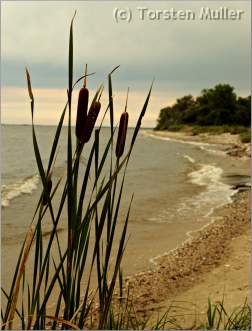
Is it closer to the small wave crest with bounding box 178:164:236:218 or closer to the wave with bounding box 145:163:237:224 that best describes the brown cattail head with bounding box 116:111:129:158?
the wave with bounding box 145:163:237:224

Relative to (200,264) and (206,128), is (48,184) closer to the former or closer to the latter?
(200,264)

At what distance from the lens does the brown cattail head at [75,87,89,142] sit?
3.33 ft

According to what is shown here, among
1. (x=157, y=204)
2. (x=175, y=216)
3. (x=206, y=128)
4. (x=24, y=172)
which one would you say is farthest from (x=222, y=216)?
(x=206, y=128)

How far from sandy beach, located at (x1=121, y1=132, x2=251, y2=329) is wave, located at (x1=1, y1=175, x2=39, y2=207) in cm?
493

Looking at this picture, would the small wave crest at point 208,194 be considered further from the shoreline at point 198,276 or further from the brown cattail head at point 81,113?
the brown cattail head at point 81,113

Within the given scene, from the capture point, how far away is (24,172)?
15812 millimetres

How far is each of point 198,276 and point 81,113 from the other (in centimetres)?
436

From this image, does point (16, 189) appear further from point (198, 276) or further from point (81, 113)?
point (81, 113)

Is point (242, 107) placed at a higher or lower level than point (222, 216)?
higher

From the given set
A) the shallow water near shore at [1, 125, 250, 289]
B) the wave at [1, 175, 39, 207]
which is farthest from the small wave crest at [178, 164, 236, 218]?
the wave at [1, 175, 39, 207]

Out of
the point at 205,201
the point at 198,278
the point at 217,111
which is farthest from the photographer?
the point at 217,111

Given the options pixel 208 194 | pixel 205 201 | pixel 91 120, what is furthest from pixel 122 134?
pixel 208 194

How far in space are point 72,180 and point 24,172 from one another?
595 inches

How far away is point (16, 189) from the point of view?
463 inches
